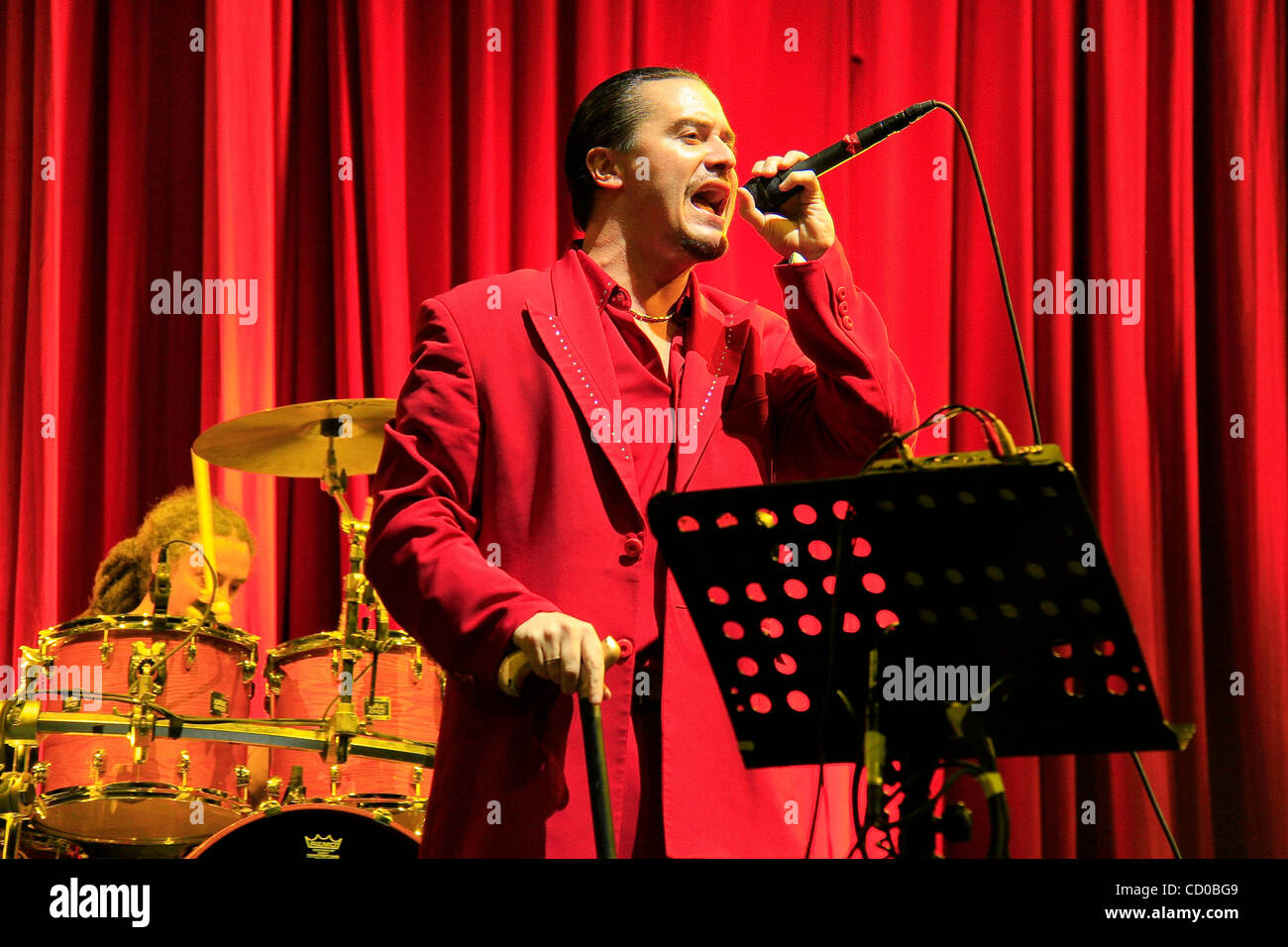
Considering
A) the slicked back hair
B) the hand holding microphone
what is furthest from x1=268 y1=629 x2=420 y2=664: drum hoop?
the hand holding microphone

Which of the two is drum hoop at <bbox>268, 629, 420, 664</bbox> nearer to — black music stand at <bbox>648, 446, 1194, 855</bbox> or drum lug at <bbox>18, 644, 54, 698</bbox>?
drum lug at <bbox>18, 644, 54, 698</bbox>

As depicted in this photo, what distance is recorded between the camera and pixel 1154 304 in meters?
3.54

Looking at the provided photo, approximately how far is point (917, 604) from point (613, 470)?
58 centimetres

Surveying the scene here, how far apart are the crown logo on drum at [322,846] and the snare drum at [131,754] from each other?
1.74 feet

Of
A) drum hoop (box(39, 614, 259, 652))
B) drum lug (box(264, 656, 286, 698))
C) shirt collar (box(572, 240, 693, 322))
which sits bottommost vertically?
drum lug (box(264, 656, 286, 698))

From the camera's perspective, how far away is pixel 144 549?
338 centimetres

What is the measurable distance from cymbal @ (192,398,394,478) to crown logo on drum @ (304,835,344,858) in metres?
0.96

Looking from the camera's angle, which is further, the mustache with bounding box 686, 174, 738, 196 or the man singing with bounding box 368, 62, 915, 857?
the mustache with bounding box 686, 174, 738, 196

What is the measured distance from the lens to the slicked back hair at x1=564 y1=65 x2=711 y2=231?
1.98m

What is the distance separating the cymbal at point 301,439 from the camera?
3.00 meters

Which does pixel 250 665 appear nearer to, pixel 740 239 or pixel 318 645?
pixel 318 645

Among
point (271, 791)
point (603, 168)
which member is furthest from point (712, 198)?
point (271, 791)
